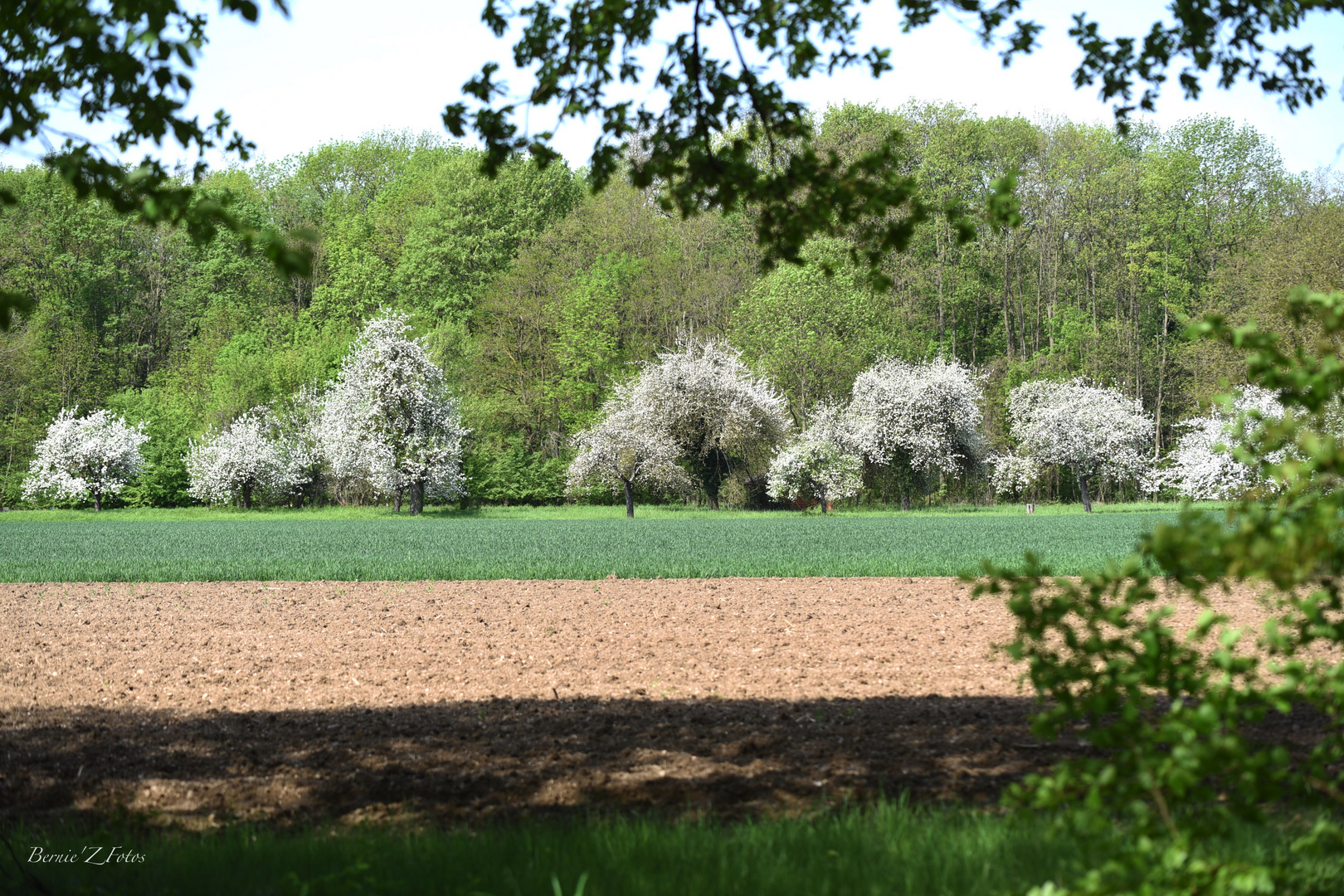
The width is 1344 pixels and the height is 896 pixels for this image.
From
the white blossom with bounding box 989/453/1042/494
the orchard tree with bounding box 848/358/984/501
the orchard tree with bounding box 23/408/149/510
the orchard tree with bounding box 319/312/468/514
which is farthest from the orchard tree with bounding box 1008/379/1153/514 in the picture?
the orchard tree with bounding box 23/408/149/510

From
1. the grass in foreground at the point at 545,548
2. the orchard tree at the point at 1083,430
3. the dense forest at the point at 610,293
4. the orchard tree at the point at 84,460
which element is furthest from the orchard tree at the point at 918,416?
the orchard tree at the point at 84,460

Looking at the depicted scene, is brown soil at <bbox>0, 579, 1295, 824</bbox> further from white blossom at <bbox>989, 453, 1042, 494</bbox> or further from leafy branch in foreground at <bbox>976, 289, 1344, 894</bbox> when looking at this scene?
white blossom at <bbox>989, 453, 1042, 494</bbox>

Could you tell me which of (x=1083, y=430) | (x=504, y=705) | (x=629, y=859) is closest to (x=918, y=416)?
(x=1083, y=430)

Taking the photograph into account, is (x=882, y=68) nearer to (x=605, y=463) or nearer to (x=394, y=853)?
(x=394, y=853)

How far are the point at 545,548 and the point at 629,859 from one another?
65.0 ft

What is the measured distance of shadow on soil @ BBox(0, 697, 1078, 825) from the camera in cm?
524

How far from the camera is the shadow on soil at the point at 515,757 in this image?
524 cm

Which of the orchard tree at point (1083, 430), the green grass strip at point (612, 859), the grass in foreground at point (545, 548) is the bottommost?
the grass in foreground at point (545, 548)

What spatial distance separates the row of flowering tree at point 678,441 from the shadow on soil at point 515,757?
35920 millimetres

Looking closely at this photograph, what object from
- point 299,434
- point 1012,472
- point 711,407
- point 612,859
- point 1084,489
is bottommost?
point 612,859

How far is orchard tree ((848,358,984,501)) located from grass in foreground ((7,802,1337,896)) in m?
43.3

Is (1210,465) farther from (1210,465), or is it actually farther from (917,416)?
(917,416)

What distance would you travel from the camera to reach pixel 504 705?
7.72 metres

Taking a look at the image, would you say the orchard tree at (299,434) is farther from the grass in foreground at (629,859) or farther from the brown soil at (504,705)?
the grass in foreground at (629,859)
